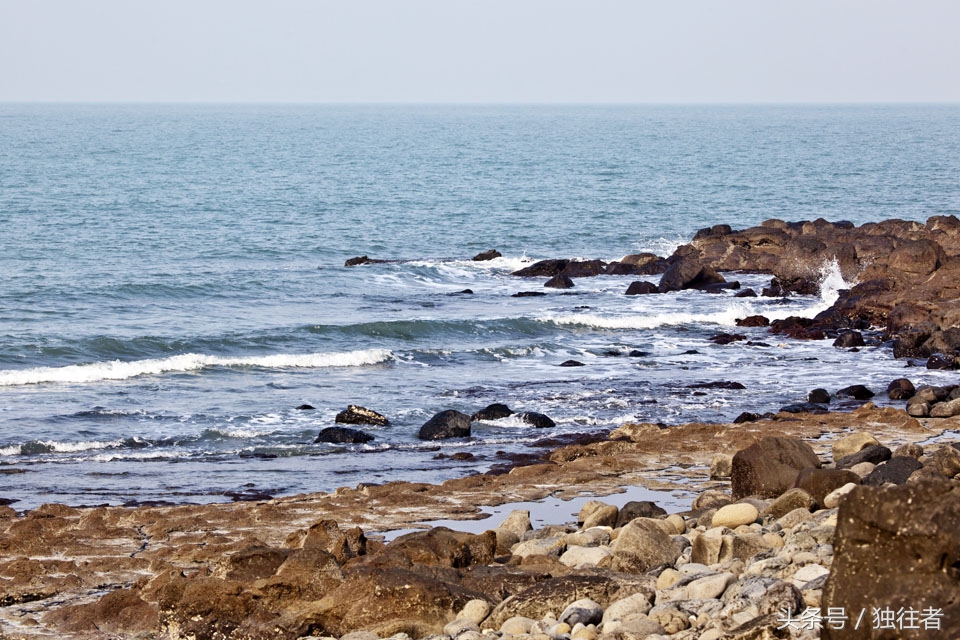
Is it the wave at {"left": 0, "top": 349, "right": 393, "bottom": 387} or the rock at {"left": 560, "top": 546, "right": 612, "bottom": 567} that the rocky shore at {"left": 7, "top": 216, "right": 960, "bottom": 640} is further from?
the wave at {"left": 0, "top": 349, "right": 393, "bottom": 387}

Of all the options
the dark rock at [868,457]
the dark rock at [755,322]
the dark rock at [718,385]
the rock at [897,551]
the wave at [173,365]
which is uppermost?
the rock at [897,551]

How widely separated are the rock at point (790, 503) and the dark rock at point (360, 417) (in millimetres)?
11009

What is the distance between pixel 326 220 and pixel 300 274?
17.6 meters

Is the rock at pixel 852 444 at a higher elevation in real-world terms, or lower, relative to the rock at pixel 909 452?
lower

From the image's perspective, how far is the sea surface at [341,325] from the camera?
66.3 ft

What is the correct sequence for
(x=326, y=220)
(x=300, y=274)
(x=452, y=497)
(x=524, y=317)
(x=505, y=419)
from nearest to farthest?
(x=452, y=497) → (x=505, y=419) → (x=524, y=317) → (x=300, y=274) → (x=326, y=220)

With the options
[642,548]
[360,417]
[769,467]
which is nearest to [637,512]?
[769,467]

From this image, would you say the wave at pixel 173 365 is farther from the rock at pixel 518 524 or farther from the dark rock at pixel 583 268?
the rock at pixel 518 524

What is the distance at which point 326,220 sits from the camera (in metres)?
59.9

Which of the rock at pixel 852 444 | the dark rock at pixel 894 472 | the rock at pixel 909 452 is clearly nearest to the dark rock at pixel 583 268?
the rock at pixel 852 444

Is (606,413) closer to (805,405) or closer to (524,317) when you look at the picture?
(805,405)

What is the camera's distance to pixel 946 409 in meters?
20.6

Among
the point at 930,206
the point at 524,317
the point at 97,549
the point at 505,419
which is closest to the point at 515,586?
→ the point at 97,549

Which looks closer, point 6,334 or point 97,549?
point 97,549
